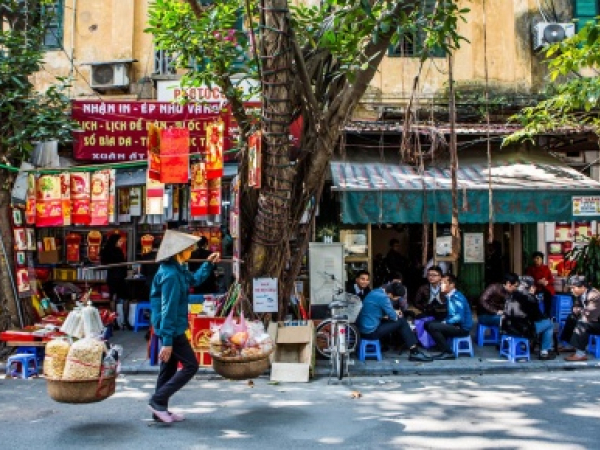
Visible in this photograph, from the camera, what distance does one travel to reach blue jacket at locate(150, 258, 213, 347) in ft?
18.8

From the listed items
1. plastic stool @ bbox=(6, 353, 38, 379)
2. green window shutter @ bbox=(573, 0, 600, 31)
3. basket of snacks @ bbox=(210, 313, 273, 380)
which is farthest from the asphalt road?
green window shutter @ bbox=(573, 0, 600, 31)

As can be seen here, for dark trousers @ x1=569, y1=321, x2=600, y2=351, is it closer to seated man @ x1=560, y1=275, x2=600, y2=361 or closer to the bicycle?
seated man @ x1=560, y1=275, x2=600, y2=361

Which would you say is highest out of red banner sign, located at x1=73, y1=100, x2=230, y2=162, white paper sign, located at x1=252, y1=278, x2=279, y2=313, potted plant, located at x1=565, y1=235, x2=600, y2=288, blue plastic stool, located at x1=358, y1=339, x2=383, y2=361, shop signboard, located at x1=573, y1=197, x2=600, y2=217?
red banner sign, located at x1=73, y1=100, x2=230, y2=162

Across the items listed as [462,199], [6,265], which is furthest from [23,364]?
[462,199]

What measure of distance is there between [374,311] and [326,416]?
10.4 feet

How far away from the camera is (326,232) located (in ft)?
39.4

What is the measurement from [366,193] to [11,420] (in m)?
6.16

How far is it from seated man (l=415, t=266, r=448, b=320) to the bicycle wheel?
1.36 m

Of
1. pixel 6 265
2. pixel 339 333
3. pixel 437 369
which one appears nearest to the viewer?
pixel 339 333

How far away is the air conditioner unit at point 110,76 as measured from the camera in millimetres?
12844

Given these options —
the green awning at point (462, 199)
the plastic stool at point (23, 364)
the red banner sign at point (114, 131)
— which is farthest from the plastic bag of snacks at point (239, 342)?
the red banner sign at point (114, 131)

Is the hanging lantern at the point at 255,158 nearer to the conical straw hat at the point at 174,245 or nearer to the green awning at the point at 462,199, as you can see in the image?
the green awning at the point at 462,199

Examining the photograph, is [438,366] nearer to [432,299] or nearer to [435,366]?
[435,366]

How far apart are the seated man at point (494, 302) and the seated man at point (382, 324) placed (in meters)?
1.48
